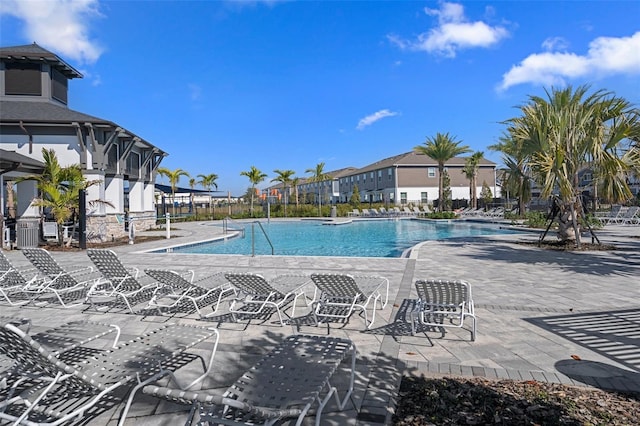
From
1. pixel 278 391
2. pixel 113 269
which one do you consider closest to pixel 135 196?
pixel 113 269

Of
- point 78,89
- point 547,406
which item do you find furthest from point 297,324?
point 78,89

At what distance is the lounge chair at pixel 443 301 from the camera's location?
4582 mm

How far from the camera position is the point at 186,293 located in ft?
19.5

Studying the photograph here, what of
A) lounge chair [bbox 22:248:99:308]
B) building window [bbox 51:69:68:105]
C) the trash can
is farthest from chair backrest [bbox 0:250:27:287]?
building window [bbox 51:69:68:105]

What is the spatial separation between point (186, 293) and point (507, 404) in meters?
4.54

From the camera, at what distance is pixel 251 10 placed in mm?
16703

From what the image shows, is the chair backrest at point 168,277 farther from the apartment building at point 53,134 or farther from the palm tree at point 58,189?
the apartment building at point 53,134

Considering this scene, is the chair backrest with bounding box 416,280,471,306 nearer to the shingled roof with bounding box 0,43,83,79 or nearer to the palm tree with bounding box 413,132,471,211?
the shingled roof with bounding box 0,43,83,79

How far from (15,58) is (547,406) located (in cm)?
2423

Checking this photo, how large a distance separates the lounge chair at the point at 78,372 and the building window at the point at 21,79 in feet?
70.2

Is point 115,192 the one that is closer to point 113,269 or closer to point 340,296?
point 113,269

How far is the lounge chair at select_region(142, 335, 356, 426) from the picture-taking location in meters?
2.06

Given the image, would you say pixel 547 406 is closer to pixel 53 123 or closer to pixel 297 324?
pixel 297 324

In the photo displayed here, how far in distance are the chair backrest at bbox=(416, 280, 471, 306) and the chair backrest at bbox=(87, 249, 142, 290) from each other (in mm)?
4274
